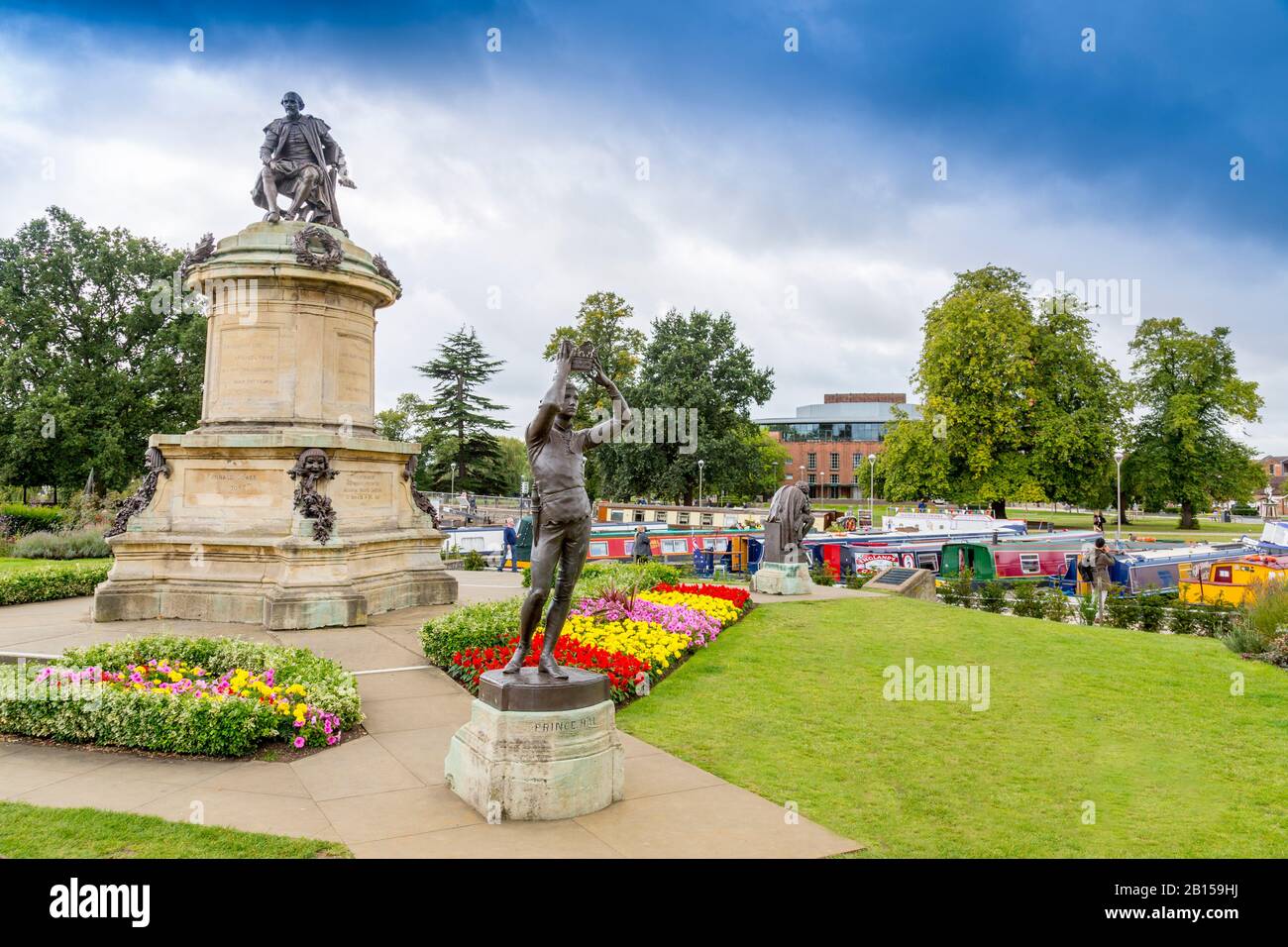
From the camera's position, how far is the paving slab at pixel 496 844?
4.85 m

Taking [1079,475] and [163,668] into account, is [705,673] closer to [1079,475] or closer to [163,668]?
[163,668]

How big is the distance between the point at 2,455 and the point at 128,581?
30768mm

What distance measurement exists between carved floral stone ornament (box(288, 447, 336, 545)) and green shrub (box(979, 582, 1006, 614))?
46.1ft

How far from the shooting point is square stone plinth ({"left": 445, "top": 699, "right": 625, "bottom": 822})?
547cm

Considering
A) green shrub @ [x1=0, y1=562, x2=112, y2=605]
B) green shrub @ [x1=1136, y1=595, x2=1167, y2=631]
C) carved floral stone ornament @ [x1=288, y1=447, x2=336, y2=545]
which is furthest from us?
→ green shrub @ [x1=1136, y1=595, x2=1167, y2=631]

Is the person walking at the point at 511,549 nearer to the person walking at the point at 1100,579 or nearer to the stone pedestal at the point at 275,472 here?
the stone pedestal at the point at 275,472

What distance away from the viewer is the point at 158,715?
6668mm

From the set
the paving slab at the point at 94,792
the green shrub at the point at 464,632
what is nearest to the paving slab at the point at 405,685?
the green shrub at the point at 464,632

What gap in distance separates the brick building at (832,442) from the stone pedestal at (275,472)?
82.1m

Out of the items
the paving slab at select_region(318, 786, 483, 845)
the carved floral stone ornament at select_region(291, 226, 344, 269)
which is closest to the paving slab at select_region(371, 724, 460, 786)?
the paving slab at select_region(318, 786, 483, 845)

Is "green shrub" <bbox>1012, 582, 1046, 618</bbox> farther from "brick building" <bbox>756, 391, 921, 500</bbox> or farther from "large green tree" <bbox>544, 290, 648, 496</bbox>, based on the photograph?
"brick building" <bbox>756, 391, 921, 500</bbox>

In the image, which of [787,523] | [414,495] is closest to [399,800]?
[414,495]

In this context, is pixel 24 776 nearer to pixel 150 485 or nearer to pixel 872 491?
pixel 150 485
